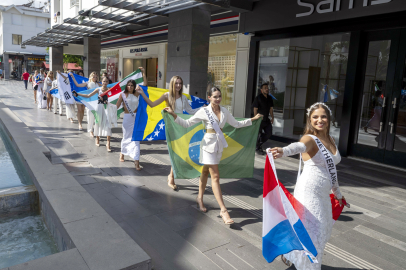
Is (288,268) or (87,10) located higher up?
(87,10)

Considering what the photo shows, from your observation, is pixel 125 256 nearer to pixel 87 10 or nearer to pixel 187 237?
pixel 187 237

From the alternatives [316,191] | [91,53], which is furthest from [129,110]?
[91,53]

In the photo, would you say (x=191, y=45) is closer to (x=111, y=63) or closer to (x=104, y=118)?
(x=104, y=118)

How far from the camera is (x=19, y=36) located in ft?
180

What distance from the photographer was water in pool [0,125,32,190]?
594cm

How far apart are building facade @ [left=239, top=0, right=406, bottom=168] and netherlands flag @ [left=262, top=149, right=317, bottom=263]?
6023 mm

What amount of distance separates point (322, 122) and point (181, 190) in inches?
128

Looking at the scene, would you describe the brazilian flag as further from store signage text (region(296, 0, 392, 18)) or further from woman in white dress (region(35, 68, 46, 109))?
woman in white dress (region(35, 68, 46, 109))

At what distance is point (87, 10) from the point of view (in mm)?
12211

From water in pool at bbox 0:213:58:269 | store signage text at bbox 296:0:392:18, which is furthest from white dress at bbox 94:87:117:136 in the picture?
store signage text at bbox 296:0:392:18

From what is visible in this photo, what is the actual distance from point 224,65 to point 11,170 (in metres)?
9.11

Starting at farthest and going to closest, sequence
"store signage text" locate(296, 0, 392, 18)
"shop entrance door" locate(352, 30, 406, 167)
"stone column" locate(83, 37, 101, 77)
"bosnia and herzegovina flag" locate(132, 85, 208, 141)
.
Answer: "stone column" locate(83, 37, 101, 77), "store signage text" locate(296, 0, 392, 18), "shop entrance door" locate(352, 30, 406, 167), "bosnia and herzegovina flag" locate(132, 85, 208, 141)

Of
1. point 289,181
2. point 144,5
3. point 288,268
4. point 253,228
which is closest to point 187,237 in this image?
point 253,228

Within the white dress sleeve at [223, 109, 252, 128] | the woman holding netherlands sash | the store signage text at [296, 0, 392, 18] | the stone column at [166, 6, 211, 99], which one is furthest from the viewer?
the stone column at [166, 6, 211, 99]
